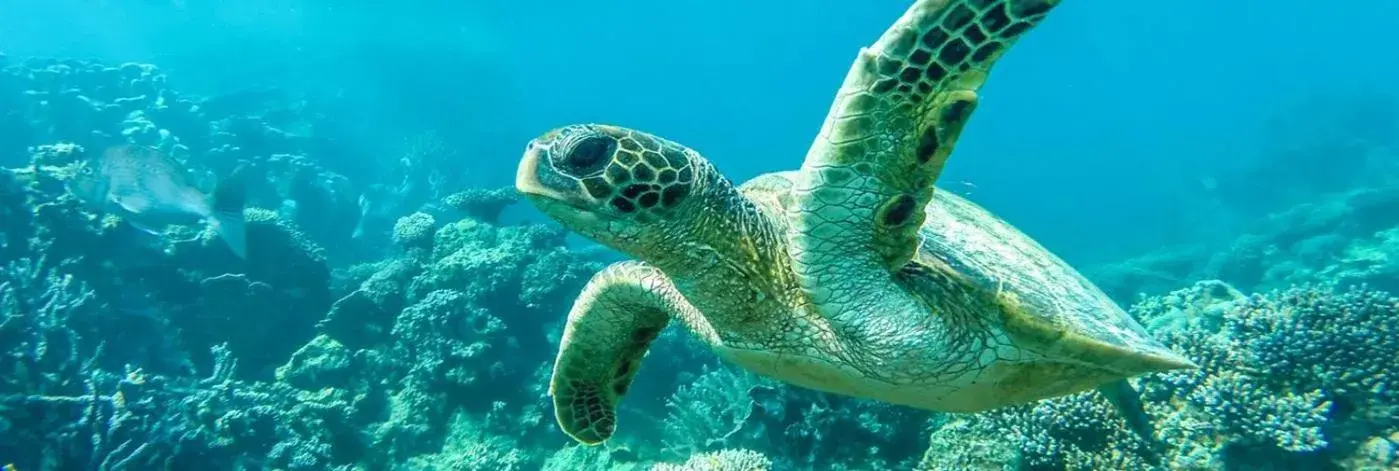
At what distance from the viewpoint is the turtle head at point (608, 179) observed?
186 centimetres

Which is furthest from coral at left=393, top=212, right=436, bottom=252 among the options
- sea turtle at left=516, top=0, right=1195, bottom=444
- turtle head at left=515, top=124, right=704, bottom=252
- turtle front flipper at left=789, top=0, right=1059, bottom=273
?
turtle front flipper at left=789, top=0, right=1059, bottom=273

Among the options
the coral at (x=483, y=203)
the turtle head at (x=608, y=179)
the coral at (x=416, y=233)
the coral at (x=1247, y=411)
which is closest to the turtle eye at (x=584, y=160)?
the turtle head at (x=608, y=179)

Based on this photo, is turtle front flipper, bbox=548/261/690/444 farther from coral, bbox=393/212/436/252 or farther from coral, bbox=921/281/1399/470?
coral, bbox=393/212/436/252

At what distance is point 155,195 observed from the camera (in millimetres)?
7840

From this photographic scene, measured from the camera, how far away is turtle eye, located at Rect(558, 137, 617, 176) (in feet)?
6.08

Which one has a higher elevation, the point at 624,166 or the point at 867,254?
the point at 624,166

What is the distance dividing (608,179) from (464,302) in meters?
5.43

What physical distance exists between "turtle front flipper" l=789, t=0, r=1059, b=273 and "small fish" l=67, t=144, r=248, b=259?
8.54 metres

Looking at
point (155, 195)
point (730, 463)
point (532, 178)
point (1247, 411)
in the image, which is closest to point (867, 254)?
point (532, 178)

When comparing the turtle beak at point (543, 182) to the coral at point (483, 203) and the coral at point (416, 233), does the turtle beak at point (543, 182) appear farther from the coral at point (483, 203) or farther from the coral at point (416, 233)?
the coral at point (483, 203)

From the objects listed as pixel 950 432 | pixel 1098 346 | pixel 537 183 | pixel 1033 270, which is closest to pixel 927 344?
pixel 1098 346

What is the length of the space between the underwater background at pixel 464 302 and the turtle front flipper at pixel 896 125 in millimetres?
2524

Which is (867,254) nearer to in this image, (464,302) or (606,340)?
(606,340)

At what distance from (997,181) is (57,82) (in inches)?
1671
